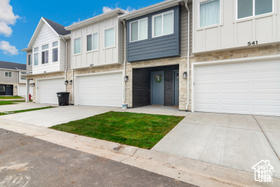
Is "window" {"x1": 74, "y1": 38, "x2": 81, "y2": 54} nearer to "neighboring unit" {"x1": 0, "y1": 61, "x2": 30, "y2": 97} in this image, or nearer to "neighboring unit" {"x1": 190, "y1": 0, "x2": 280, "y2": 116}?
"neighboring unit" {"x1": 190, "y1": 0, "x2": 280, "y2": 116}

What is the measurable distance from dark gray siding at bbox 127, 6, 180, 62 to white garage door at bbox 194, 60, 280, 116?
1.60 meters

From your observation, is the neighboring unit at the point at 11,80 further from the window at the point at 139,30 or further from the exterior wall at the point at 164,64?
the window at the point at 139,30

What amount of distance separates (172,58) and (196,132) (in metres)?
4.40

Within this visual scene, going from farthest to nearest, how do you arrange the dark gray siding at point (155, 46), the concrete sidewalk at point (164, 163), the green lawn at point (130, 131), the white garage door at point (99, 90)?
the white garage door at point (99, 90)
the dark gray siding at point (155, 46)
the green lawn at point (130, 131)
the concrete sidewalk at point (164, 163)

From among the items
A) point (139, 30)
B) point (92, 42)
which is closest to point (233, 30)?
point (139, 30)

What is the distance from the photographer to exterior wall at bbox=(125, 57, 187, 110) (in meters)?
7.19

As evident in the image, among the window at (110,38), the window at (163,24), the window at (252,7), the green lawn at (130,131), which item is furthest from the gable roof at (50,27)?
the window at (252,7)

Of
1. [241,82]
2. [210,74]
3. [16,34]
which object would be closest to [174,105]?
[210,74]

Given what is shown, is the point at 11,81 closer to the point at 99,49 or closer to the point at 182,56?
the point at 99,49

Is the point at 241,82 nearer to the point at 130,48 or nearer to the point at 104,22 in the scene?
the point at 130,48

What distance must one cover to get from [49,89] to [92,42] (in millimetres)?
6391

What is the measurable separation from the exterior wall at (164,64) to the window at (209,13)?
6.00 feet

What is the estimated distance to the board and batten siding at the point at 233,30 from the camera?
5.31 meters

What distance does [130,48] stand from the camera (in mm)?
8414
